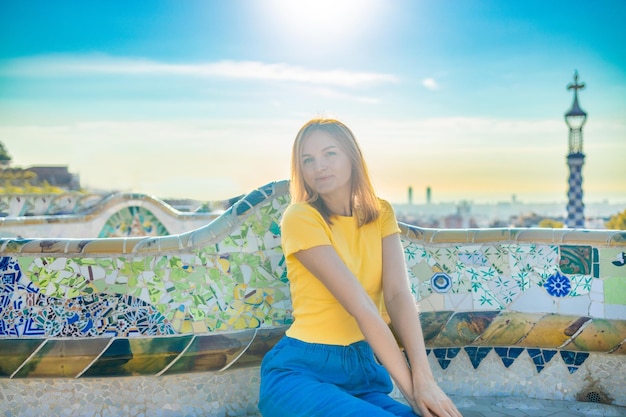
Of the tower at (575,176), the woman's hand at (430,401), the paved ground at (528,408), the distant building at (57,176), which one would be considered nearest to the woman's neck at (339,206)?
the woman's hand at (430,401)

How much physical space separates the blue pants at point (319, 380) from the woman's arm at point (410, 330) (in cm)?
8

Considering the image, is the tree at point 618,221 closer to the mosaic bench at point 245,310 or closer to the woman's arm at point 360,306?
the mosaic bench at point 245,310

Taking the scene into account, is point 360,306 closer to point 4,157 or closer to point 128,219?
point 128,219

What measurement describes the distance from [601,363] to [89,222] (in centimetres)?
574

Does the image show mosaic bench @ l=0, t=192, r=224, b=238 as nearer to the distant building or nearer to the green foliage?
Answer: the distant building

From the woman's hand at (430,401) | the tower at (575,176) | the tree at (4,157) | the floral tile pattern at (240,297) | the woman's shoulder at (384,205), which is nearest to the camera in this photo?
the woman's hand at (430,401)

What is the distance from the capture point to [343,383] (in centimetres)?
233

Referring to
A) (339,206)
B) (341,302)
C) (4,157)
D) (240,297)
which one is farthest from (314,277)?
(4,157)

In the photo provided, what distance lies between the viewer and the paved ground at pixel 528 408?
134 inches

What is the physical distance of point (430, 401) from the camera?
2.14 m

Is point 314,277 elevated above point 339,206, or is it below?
below

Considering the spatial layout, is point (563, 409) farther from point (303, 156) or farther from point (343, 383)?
point (303, 156)

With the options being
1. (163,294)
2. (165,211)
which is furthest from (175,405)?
(165,211)

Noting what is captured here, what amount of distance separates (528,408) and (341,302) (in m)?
1.75
